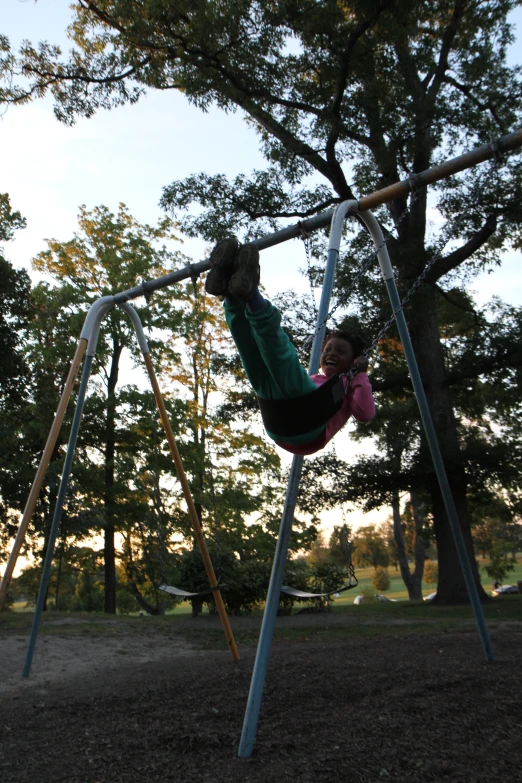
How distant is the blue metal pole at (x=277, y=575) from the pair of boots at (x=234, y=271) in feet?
2.34

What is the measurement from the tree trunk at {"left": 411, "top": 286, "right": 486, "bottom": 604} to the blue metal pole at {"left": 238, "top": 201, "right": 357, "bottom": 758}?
7.77 meters

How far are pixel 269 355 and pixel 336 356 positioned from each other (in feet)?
4.06

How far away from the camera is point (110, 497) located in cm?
1755

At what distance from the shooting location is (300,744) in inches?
130

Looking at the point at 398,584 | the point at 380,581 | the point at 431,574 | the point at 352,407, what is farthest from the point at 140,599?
the point at 398,584

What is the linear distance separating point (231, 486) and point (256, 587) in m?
6.42

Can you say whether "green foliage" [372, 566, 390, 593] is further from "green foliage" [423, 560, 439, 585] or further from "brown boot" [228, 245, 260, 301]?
"brown boot" [228, 245, 260, 301]

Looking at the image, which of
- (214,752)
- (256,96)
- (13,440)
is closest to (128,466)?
(13,440)

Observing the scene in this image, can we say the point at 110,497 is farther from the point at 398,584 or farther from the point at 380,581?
the point at 398,584

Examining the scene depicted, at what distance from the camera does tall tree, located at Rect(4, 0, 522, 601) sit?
10352mm

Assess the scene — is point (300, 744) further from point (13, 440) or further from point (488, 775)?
point (13, 440)

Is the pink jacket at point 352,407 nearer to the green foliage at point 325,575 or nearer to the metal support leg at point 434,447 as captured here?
the metal support leg at point 434,447

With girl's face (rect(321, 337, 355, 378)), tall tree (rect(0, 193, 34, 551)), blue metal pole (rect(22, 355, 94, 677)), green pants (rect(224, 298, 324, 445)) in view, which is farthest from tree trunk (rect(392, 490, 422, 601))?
green pants (rect(224, 298, 324, 445))

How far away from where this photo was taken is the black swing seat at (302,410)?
3.19m
